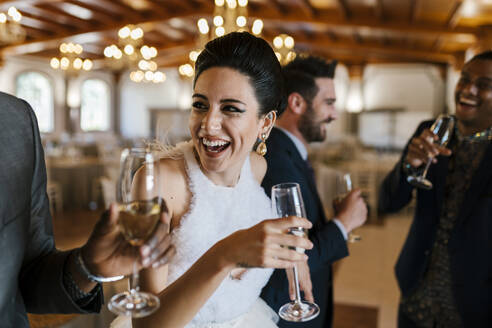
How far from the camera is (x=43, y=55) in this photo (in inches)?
612

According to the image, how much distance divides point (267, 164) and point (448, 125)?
85 cm

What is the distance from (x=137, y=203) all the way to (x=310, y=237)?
112 cm

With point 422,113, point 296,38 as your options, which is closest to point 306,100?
point 296,38

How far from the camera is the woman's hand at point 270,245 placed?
0.90 m

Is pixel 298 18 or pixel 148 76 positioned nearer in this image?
pixel 148 76

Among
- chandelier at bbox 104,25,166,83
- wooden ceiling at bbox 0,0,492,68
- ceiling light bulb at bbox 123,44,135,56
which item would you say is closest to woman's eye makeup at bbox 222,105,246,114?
chandelier at bbox 104,25,166,83

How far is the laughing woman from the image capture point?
1053 millimetres

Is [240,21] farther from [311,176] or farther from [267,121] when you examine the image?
[267,121]

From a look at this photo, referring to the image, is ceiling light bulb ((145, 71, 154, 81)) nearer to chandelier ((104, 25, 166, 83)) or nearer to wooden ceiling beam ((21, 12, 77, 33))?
chandelier ((104, 25, 166, 83))

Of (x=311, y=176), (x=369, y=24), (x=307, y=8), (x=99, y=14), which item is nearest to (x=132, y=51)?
(x=99, y=14)

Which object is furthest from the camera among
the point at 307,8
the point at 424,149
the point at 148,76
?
the point at 148,76

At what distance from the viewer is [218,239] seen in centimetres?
138

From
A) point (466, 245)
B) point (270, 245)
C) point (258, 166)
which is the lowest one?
point (466, 245)

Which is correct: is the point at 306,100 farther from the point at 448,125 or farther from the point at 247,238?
the point at 247,238
